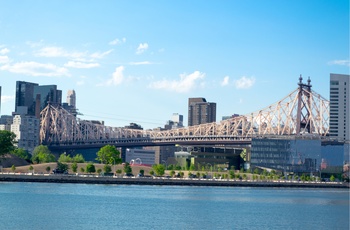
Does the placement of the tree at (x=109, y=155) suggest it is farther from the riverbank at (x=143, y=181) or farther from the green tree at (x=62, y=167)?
the riverbank at (x=143, y=181)

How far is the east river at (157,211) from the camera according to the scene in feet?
193

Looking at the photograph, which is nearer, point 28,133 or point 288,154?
point 288,154

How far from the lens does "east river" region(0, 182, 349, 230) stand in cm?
5875

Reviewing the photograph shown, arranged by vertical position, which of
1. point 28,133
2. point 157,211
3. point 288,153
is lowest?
point 157,211

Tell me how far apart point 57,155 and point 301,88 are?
5172cm

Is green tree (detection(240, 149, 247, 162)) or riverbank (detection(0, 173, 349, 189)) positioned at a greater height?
green tree (detection(240, 149, 247, 162))

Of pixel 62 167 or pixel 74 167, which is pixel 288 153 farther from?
pixel 62 167

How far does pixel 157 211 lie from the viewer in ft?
229

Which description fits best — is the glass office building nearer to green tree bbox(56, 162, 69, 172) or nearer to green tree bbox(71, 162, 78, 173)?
green tree bbox(71, 162, 78, 173)

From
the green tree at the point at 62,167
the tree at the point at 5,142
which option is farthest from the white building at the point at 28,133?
the green tree at the point at 62,167

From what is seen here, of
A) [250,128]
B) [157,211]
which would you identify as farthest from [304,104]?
[157,211]

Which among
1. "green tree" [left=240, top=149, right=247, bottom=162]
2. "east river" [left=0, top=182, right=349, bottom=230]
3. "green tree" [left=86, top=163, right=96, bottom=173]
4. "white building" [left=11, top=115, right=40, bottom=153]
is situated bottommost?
"east river" [left=0, top=182, right=349, bottom=230]

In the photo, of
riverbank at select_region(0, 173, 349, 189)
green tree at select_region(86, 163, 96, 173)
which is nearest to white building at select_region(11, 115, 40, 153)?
green tree at select_region(86, 163, 96, 173)

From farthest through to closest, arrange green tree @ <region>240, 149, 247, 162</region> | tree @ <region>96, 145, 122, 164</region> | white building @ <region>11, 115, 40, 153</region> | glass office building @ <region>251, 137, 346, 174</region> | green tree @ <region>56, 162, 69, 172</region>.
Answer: white building @ <region>11, 115, 40, 153</region>
green tree @ <region>240, 149, 247, 162</region>
glass office building @ <region>251, 137, 346, 174</region>
tree @ <region>96, 145, 122, 164</region>
green tree @ <region>56, 162, 69, 172</region>
